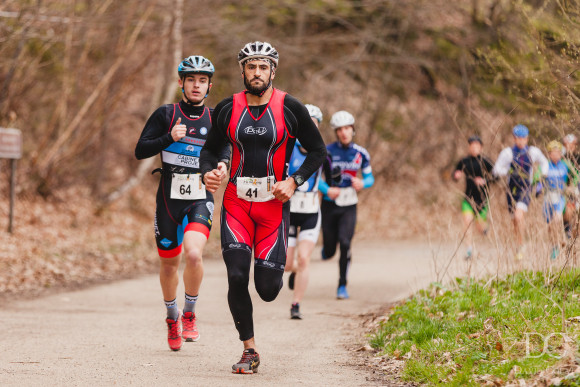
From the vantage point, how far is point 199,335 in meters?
8.19

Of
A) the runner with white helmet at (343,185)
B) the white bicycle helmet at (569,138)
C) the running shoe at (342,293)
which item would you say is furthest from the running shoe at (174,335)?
the white bicycle helmet at (569,138)

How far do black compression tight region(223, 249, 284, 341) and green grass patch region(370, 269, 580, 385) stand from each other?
121cm

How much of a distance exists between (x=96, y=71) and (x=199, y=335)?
13087 millimetres

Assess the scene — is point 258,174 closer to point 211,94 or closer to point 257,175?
point 257,175

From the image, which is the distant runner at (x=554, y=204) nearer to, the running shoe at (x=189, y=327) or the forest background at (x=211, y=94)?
the forest background at (x=211, y=94)

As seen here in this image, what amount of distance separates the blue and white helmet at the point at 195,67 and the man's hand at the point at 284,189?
1.77 m

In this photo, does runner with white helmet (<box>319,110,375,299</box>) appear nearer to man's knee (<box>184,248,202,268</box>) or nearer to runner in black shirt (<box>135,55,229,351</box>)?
runner in black shirt (<box>135,55,229,351</box>)

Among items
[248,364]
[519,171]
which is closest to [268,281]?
[248,364]

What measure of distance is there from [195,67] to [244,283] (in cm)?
221

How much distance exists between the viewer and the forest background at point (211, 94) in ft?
46.6

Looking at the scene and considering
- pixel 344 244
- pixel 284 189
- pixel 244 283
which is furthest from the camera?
pixel 344 244

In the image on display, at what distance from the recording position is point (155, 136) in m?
7.46

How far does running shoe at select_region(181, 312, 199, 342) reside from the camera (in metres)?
7.69

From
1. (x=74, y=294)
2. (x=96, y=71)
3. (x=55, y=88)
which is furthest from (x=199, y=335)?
(x=55, y=88)
